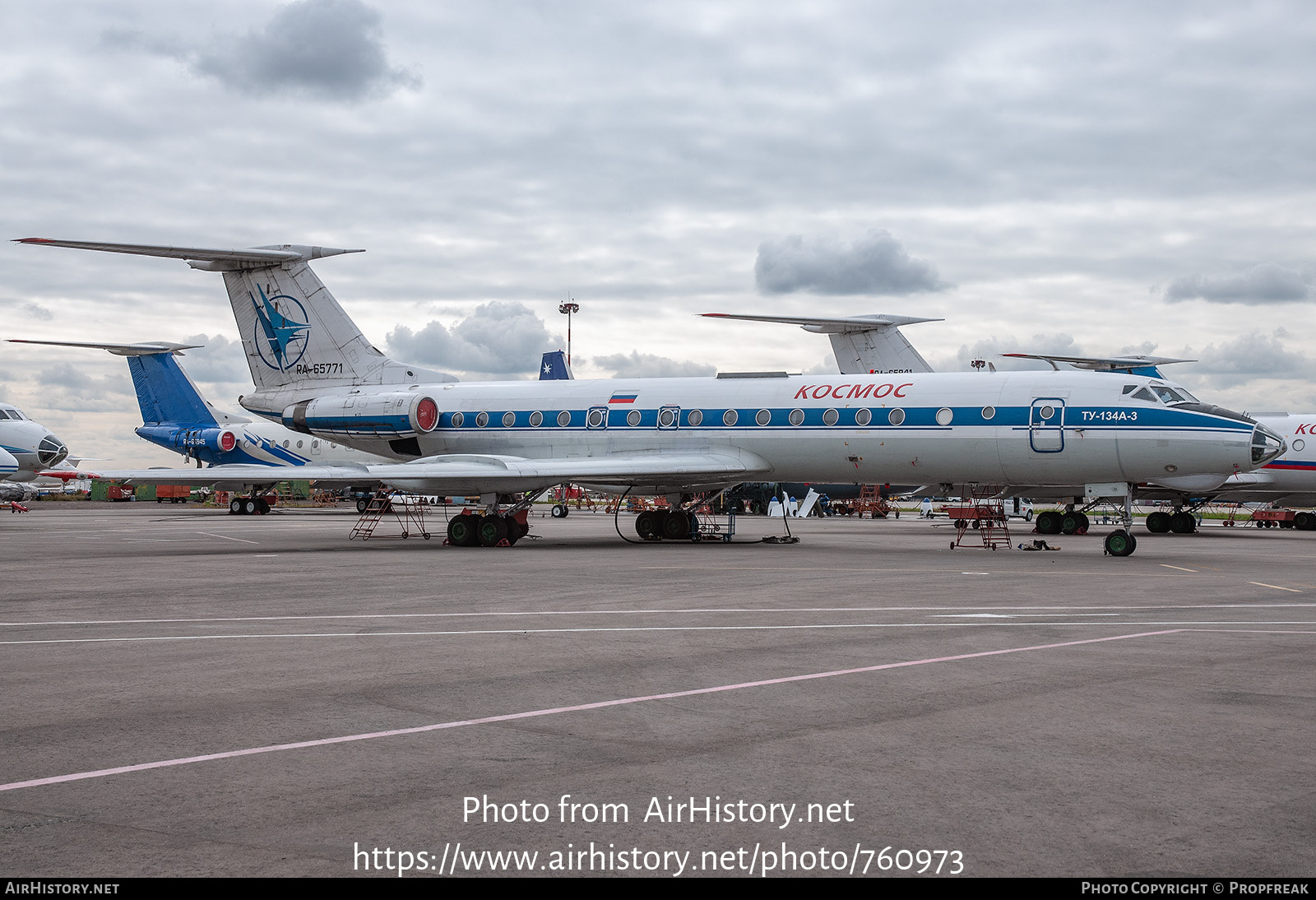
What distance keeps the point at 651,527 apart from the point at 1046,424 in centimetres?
947

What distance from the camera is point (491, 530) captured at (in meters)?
22.9

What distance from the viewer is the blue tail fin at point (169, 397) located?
151ft

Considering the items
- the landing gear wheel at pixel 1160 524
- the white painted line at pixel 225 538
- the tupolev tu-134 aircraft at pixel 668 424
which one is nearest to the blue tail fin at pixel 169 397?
the white painted line at pixel 225 538

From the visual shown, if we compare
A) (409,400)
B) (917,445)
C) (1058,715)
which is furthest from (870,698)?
(409,400)

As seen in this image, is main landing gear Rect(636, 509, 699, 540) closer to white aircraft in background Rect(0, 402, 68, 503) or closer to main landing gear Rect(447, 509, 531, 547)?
main landing gear Rect(447, 509, 531, 547)

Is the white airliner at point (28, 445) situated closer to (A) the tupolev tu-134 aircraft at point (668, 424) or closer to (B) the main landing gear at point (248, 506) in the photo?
(A) the tupolev tu-134 aircraft at point (668, 424)

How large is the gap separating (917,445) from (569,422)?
306 inches

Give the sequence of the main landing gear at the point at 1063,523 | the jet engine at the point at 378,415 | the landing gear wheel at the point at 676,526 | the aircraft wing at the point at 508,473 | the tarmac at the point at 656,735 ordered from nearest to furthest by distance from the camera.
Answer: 1. the tarmac at the point at 656,735
2. the aircraft wing at the point at 508,473
3. the jet engine at the point at 378,415
4. the landing gear wheel at the point at 676,526
5. the main landing gear at the point at 1063,523

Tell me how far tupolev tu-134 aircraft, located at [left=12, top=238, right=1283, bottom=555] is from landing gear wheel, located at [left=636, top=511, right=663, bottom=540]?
5cm

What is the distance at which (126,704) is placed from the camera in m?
6.27

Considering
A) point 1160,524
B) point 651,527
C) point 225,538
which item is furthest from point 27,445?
point 1160,524

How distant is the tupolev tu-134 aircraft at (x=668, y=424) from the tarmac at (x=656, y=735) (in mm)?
7275

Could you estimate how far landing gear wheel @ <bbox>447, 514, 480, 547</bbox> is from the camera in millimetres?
23062

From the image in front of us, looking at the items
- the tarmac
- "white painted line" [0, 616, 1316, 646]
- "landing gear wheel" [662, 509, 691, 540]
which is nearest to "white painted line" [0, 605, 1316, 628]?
the tarmac
